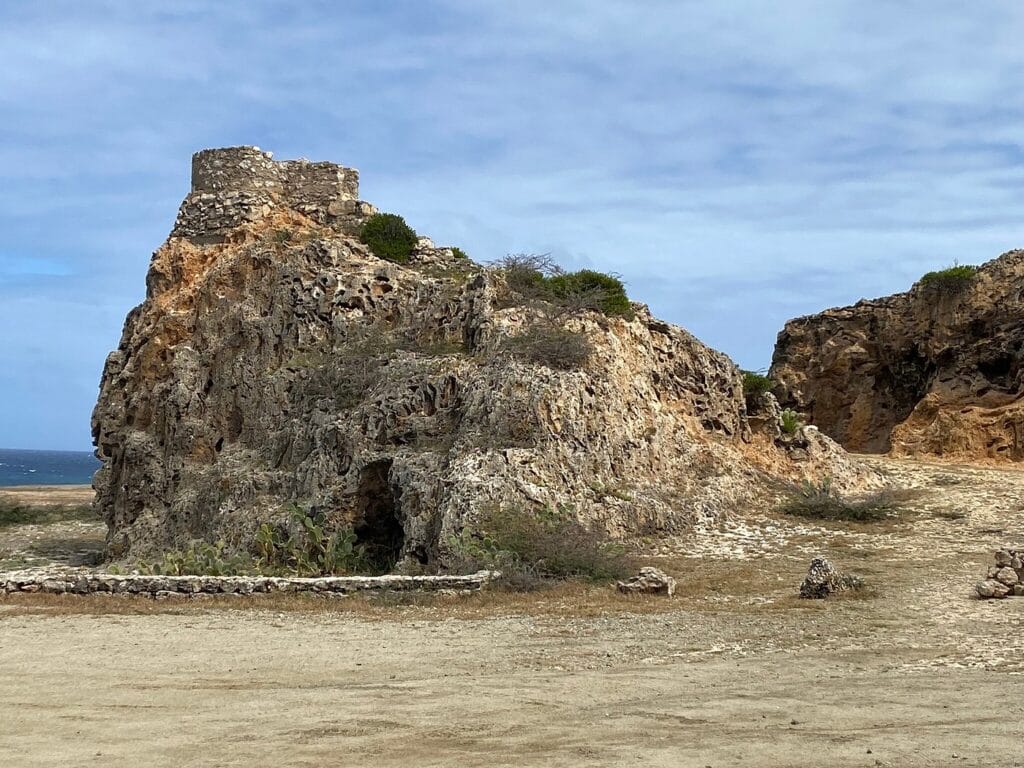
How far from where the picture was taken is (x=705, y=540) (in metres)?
19.1

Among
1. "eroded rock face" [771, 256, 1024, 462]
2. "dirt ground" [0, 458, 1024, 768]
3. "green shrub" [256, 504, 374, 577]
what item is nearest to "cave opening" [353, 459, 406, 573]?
"green shrub" [256, 504, 374, 577]

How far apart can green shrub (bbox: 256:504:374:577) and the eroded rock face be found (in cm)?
1840

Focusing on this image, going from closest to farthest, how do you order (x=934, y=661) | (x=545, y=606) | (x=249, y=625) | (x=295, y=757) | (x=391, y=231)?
(x=295, y=757) → (x=934, y=661) → (x=249, y=625) → (x=545, y=606) → (x=391, y=231)

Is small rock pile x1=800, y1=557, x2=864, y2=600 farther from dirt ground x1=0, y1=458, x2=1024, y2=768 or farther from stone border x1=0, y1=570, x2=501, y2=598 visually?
stone border x1=0, y1=570, x2=501, y2=598

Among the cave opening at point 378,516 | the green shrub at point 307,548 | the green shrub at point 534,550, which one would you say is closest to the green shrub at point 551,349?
the cave opening at point 378,516

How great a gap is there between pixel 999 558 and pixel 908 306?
889 inches

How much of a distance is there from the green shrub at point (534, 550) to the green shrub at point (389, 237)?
9694mm

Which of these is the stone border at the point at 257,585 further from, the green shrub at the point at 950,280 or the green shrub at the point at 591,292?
the green shrub at the point at 950,280

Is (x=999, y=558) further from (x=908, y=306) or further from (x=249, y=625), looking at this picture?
(x=908, y=306)

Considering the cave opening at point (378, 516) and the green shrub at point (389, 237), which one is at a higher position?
the green shrub at point (389, 237)

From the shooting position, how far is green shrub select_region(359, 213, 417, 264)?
2561 cm

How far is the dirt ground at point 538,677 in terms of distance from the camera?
7.62m

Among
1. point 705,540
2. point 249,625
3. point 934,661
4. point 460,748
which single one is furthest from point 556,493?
point 460,748

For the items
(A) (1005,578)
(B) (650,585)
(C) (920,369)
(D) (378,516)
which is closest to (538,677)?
(B) (650,585)
